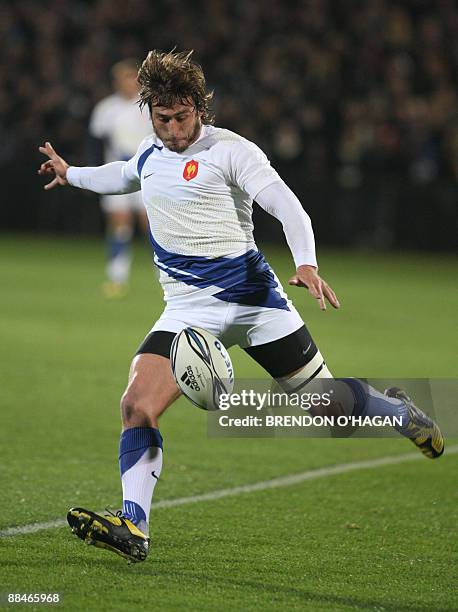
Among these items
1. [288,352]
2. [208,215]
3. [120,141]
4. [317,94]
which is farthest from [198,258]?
[317,94]

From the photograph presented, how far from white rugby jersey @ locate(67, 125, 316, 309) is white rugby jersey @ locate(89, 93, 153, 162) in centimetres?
1056

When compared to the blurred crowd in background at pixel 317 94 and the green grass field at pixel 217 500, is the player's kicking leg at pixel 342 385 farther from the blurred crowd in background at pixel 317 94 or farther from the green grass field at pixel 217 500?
the blurred crowd in background at pixel 317 94

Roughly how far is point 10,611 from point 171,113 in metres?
2.18

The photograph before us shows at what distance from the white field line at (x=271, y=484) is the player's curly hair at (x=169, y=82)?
201cm

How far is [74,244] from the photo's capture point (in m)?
22.3

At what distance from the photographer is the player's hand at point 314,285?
493 centimetres

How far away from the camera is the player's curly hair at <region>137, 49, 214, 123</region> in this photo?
17.0 ft

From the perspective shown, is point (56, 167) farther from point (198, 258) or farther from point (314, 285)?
point (314, 285)

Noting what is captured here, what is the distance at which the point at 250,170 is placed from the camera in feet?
17.2

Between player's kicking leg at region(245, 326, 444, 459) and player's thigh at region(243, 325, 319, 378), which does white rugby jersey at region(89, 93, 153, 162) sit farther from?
player's thigh at region(243, 325, 319, 378)

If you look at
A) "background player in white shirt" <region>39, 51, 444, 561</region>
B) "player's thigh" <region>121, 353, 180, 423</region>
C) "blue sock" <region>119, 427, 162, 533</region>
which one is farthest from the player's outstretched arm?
"blue sock" <region>119, 427, 162, 533</region>

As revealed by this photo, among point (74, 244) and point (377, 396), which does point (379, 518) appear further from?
point (74, 244)

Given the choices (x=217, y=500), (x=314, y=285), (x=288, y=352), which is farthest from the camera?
(x=217, y=500)

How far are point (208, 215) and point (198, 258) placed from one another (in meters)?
0.20
